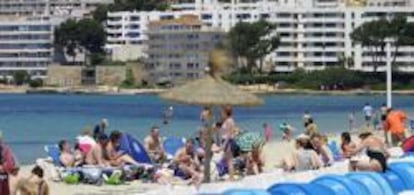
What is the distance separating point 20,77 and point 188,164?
16087 cm

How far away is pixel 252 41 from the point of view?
14888 cm

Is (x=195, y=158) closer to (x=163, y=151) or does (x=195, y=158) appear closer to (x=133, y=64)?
(x=163, y=151)

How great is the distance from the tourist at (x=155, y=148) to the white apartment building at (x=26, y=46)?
153 metres

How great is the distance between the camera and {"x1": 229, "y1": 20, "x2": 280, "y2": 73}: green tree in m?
148

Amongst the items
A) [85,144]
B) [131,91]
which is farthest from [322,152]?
[131,91]

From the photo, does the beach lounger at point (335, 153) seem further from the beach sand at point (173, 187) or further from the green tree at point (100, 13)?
the green tree at point (100, 13)

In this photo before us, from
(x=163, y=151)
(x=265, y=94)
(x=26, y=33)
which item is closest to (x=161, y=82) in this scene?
(x=265, y=94)

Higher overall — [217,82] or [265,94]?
[217,82]

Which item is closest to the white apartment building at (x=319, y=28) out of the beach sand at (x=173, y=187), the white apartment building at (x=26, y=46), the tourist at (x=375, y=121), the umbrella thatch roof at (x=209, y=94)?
the white apartment building at (x=26, y=46)

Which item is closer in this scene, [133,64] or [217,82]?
[217,82]

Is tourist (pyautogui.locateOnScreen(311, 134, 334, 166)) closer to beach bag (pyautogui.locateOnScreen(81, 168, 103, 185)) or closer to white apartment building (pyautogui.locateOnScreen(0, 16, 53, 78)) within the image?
beach bag (pyautogui.locateOnScreen(81, 168, 103, 185))

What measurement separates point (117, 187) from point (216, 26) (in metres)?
144

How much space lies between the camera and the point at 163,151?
21531mm

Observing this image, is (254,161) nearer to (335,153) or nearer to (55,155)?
(335,153)
